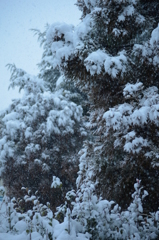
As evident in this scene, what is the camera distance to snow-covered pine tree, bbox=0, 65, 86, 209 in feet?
25.1

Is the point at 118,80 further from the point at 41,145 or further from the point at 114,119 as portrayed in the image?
the point at 41,145

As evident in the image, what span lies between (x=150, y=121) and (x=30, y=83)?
6.63m

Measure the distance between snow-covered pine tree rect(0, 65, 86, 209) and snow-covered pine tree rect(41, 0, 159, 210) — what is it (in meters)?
3.41

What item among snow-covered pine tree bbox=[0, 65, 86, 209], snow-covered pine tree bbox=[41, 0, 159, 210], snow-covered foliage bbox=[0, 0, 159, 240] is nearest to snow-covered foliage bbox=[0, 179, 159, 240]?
snow-covered foliage bbox=[0, 0, 159, 240]

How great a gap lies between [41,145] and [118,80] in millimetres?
4785

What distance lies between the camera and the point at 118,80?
4016 mm

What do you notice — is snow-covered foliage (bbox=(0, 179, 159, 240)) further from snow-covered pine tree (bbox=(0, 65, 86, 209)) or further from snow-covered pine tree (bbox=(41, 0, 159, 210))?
snow-covered pine tree (bbox=(0, 65, 86, 209))

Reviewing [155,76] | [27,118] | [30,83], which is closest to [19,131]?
[27,118]

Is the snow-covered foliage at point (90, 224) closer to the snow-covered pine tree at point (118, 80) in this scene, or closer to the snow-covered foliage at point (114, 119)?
the snow-covered foliage at point (114, 119)

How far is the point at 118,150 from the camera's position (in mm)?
4062

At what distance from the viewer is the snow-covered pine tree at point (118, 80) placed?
3412 millimetres

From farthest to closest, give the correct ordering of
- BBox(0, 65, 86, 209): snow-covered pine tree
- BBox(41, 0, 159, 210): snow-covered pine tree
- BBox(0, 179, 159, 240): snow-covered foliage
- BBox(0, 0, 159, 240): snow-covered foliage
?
BBox(0, 65, 86, 209): snow-covered pine tree
BBox(41, 0, 159, 210): snow-covered pine tree
BBox(0, 0, 159, 240): snow-covered foliage
BBox(0, 179, 159, 240): snow-covered foliage

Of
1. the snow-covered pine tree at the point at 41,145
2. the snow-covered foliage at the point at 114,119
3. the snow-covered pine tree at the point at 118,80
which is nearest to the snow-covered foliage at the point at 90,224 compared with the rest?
the snow-covered foliage at the point at 114,119

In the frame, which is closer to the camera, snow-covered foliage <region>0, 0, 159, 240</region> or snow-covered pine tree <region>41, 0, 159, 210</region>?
snow-covered foliage <region>0, 0, 159, 240</region>
